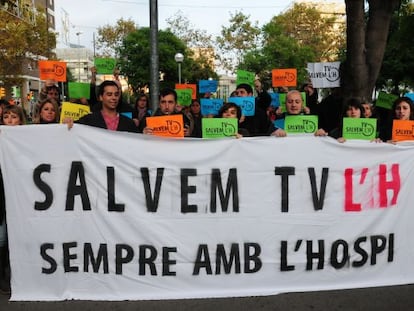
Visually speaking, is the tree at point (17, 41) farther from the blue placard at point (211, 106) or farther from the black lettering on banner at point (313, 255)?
the black lettering on banner at point (313, 255)

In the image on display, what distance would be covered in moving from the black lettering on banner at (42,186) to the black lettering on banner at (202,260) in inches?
49.3

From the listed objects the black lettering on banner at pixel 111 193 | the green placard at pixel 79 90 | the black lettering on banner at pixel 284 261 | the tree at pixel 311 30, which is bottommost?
the black lettering on banner at pixel 284 261

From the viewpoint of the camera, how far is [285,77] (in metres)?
7.79

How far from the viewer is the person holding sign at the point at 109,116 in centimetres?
451

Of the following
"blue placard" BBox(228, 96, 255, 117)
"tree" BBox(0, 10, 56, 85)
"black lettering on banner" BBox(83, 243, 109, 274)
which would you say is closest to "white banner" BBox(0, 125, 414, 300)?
"black lettering on banner" BBox(83, 243, 109, 274)

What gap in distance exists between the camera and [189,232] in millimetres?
4090

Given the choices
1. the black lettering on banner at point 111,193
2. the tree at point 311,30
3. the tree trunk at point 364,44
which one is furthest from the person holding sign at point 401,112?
the tree at point 311,30

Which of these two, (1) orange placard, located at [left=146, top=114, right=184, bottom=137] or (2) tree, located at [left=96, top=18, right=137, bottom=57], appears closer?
(1) orange placard, located at [left=146, top=114, right=184, bottom=137]

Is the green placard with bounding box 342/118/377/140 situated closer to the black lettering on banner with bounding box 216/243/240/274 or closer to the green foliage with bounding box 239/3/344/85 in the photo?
the black lettering on banner with bounding box 216/243/240/274

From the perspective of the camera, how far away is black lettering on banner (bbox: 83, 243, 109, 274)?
401 centimetres

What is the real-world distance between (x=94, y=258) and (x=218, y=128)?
1493 millimetres

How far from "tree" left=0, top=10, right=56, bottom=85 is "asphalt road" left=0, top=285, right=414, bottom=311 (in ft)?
76.5

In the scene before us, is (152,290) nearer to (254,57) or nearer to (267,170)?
(267,170)

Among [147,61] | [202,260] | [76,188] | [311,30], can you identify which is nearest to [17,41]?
[147,61]
